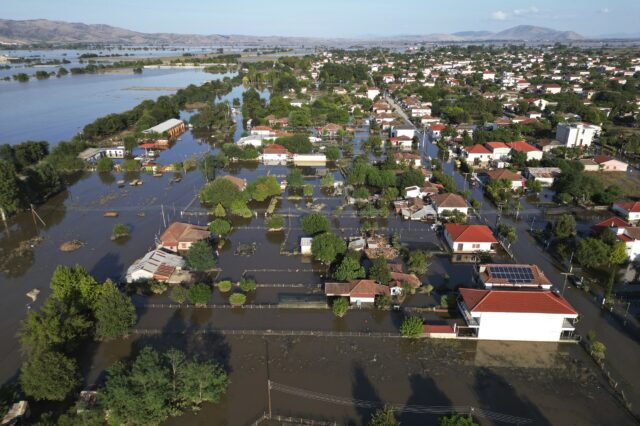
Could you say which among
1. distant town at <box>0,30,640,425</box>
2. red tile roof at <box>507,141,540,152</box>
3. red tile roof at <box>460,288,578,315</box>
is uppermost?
red tile roof at <box>507,141,540,152</box>

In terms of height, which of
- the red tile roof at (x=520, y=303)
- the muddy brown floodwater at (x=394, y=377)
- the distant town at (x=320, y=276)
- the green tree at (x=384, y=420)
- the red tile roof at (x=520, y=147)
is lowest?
the muddy brown floodwater at (x=394, y=377)

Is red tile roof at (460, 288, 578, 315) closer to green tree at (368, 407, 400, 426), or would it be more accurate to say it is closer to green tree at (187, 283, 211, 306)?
green tree at (368, 407, 400, 426)

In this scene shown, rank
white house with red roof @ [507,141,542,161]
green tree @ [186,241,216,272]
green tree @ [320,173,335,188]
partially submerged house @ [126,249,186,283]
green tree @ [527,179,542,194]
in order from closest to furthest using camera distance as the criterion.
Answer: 1. partially submerged house @ [126,249,186,283]
2. green tree @ [186,241,216,272]
3. green tree @ [527,179,542,194]
4. green tree @ [320,173,335,188]
5. white house with red roof @ [507,141,542,161]

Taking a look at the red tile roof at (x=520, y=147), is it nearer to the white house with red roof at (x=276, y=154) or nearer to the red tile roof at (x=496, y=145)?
the red tile roof at (x=496, y=145)

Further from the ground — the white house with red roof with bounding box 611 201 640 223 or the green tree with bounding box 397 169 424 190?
the green tree with bounding box 397 169 424 190

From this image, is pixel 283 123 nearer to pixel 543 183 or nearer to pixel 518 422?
pixel 543 183

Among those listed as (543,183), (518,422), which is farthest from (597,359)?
(543,183)

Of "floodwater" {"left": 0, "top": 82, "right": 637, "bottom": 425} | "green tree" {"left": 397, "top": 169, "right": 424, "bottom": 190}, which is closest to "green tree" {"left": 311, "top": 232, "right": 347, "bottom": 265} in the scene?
"floodwater" {"left": 0, "top": 82, "right": 637, "bottom": 425}

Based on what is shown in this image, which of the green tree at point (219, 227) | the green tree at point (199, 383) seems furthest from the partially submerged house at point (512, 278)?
the green tree at point (219, 227)
